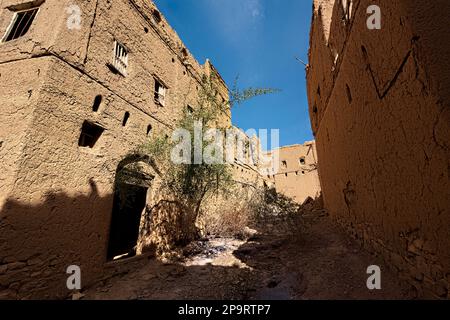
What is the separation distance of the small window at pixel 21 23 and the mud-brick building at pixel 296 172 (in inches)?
666

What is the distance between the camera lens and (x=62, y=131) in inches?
183

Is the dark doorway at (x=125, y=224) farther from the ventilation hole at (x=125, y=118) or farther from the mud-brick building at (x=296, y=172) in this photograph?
the mud-brick building at (x=296, y=172)

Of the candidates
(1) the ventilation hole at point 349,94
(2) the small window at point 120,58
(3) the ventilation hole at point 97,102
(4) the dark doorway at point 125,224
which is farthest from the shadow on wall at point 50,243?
(1) the ventilation hole at point 349,94

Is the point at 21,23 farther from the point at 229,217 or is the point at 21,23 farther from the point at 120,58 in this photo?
the point at 229,217

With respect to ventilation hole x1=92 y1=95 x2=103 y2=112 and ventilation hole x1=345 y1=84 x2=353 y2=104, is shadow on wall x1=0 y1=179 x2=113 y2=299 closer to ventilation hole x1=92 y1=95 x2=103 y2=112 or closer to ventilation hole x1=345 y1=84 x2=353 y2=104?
ventilation hole x1=92 y1=95 x2=103 y2=112

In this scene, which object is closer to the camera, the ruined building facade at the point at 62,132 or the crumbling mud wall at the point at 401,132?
the crumbling mud wall at the point at 401,132

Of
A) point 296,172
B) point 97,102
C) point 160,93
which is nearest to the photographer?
point 97,102

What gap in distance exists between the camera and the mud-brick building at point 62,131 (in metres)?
3.91

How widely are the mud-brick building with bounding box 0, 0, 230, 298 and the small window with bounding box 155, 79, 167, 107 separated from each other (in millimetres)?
904

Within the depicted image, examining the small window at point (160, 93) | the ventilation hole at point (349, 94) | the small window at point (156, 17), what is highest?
the small window at point (156, 17)

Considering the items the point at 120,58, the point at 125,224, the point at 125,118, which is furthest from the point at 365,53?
the point at 125,224

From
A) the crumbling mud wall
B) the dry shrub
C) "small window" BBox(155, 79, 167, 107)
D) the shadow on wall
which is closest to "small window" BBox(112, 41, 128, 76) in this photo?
"small window" BBox(155, 79, 167, 107)

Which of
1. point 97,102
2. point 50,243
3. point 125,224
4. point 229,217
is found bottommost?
point 50,243

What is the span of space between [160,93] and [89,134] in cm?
343
